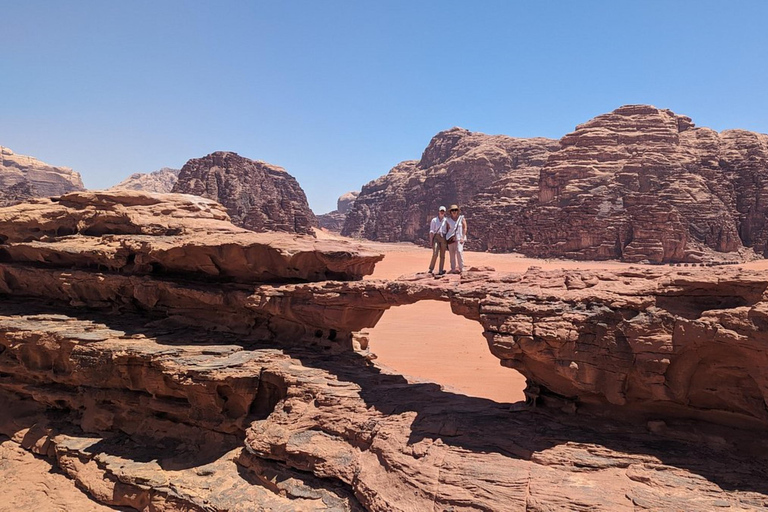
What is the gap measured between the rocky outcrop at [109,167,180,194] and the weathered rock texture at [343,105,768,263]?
311 feet

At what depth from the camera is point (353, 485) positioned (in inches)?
228

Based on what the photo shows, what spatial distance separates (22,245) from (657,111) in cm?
5157

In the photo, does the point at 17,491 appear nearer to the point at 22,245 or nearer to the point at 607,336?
the point at 22,245

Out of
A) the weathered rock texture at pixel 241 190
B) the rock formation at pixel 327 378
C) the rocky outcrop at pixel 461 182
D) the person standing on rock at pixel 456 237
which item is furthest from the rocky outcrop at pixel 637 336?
the rocky outcrop at pixel 461 182

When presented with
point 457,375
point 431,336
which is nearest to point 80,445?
point 457,375

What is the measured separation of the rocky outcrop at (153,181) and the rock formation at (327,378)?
11421 centimetres

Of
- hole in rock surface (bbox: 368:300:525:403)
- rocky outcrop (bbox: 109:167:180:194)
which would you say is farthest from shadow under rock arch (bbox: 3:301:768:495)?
rocky outcrop (bbox: 109:167:180:194)

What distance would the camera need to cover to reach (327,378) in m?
7.61

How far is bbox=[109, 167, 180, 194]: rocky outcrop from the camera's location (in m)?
117

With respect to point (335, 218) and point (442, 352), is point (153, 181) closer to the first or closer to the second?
point (335, 218)

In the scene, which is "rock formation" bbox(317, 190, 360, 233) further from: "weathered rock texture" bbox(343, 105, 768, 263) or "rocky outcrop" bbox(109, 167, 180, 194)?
"weathered rock texture" bbox(343, 105, 768, 263)

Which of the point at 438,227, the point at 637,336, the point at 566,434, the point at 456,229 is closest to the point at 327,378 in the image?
the point at 438,227

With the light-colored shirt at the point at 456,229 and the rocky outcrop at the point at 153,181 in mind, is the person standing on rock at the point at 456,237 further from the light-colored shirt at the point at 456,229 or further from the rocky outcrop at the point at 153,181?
the rocky outcrop at the point at 153,181

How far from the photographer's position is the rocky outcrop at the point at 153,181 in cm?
11719
